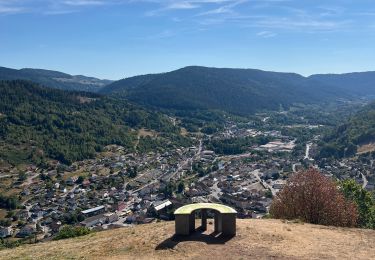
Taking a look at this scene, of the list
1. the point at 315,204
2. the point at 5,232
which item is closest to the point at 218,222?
the point at 315,204

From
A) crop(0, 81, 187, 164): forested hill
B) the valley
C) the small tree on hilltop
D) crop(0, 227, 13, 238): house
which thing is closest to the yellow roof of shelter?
the small tree on hilltop

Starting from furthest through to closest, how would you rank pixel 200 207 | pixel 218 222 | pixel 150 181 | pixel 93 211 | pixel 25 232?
pixel 150 181, pixel 93 211, pixel 25 232, pixel 200 207, pixel 218 222

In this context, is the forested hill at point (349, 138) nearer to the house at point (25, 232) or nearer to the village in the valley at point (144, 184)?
the village in the valley at point (144, 184)

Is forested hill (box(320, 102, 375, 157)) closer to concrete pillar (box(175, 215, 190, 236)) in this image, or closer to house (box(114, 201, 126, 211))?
house (box(114, 201, 126, 211))

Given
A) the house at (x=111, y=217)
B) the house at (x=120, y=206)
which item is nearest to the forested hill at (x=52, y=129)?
the house at (x=120, y=206)

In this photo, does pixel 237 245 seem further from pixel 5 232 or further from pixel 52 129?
pixel 52 129

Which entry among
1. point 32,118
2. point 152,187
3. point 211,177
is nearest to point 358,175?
point 211,177
